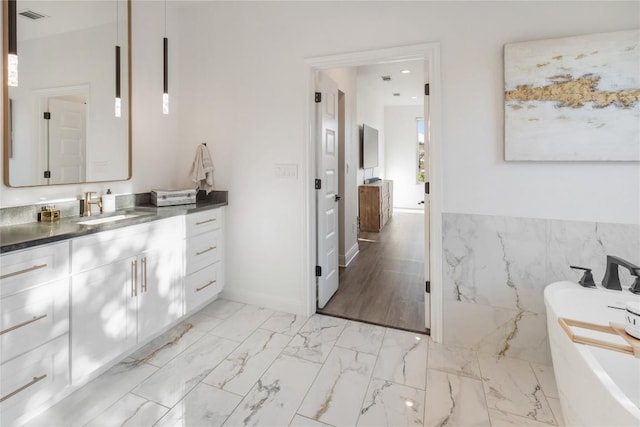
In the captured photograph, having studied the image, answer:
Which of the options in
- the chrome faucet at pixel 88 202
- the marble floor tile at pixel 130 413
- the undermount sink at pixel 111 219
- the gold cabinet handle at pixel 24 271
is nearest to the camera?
the gold cabinet handle at pixel 24 271

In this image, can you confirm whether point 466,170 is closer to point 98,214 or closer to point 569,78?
point 569,78

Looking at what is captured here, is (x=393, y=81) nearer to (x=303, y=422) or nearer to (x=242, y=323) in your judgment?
(x=242, y=323)

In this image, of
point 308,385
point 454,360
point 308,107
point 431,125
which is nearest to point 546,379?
point 454,360

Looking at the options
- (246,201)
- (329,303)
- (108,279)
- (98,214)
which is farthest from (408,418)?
(98,214)

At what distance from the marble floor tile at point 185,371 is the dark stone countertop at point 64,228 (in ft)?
3.12

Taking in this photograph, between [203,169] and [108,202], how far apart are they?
2.66ft

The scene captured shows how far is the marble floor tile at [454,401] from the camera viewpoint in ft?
5.34

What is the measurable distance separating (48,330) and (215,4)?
112 inches

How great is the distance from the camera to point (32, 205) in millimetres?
2006

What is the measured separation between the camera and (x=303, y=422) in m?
1.61

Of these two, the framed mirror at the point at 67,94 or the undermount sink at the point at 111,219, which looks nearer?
the framed mirror at the point at 67,94

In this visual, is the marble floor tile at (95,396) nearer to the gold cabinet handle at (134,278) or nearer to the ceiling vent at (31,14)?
the gold cabinet handle at (134,278)

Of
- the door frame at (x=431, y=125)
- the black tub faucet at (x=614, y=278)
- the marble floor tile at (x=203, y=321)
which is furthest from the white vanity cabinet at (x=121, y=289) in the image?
the black tub faucet at (x=614, y=278)

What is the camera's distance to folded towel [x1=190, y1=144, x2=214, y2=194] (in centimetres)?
290
